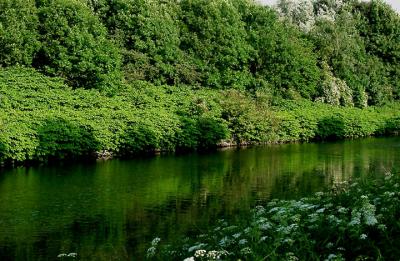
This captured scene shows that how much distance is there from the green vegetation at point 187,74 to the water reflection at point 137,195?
126 inches

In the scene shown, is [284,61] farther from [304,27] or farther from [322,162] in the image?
[322,162]

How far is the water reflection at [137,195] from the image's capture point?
11.8 metres

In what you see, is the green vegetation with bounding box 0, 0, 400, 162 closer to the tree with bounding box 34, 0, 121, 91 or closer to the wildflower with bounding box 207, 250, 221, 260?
the tree with bounding box 34, 0, 121, 91

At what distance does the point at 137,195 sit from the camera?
17.1m

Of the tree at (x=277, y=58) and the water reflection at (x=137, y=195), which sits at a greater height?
the tree at (x=277, y=58)

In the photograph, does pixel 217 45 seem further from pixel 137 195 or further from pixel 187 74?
pixel 137 195

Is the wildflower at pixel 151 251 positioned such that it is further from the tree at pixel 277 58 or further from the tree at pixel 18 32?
the tree at pixel 277 58

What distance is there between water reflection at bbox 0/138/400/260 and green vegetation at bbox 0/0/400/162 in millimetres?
3210

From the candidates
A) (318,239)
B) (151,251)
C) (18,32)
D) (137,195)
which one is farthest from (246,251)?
(18,32)

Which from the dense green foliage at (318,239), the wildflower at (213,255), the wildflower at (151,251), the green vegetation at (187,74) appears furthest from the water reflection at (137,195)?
the wildflower at (213,255)

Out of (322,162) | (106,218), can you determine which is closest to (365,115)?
(322,162)

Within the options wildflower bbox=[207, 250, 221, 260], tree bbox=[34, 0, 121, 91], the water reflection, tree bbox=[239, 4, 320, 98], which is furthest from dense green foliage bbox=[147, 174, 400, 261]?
tree bbox=[239, 4, 320, 98]

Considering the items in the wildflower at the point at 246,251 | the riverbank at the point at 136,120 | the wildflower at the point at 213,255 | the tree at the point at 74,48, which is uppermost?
the tree at the point at 74,48

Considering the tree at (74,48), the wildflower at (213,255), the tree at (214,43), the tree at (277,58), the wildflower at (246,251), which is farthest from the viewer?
the tree at (277,58)
